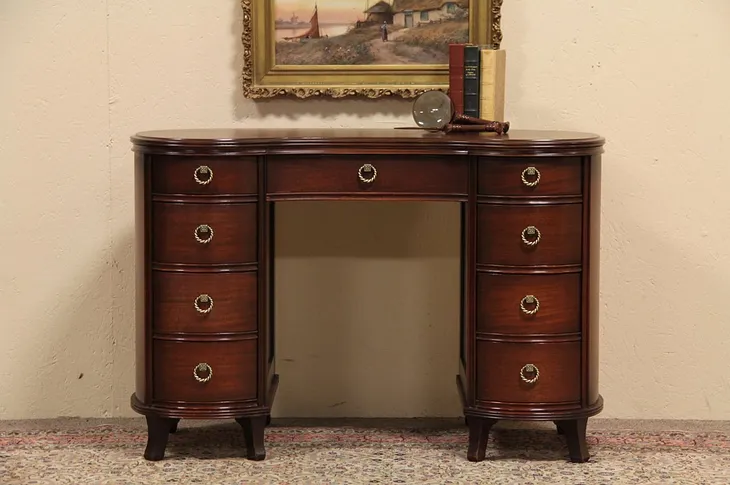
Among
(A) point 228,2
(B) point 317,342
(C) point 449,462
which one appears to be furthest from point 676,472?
(A) point 228,2

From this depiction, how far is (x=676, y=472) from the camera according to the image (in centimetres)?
332

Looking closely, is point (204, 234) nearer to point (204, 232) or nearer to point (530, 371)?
point (204, 232)

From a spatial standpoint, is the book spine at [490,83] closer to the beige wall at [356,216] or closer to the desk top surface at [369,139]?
the desk top surface at [369,139]

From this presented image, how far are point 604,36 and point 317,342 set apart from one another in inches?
57.7

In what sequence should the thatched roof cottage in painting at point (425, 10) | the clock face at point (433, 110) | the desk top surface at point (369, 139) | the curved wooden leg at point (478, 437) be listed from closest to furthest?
1. the desk top surface at point (369, 139)
2. the curved wooden leg at point (478, 437)
3. the clock face at point (433, 110)
4. the thatched roof cottage in painting at point (425, 10)

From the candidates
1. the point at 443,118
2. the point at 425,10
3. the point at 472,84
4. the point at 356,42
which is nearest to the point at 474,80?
the point at 472,84

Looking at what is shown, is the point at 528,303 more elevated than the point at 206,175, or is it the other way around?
the point at 206,175

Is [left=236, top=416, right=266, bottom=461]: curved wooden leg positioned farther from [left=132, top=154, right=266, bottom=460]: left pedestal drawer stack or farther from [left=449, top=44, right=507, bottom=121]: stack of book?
[left=449, top=44, right=507, bottom=121]: stack of book

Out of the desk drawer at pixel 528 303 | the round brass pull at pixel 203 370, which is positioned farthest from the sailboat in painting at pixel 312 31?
the round brass pull at pixel 203 370

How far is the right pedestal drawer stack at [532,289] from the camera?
324 cm

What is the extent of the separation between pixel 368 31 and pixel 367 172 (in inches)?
28.3

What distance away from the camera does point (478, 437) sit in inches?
133

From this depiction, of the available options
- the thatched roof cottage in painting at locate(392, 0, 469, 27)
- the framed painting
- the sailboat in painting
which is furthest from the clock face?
the sailboat in painting

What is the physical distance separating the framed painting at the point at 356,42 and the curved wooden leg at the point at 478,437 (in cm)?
115
